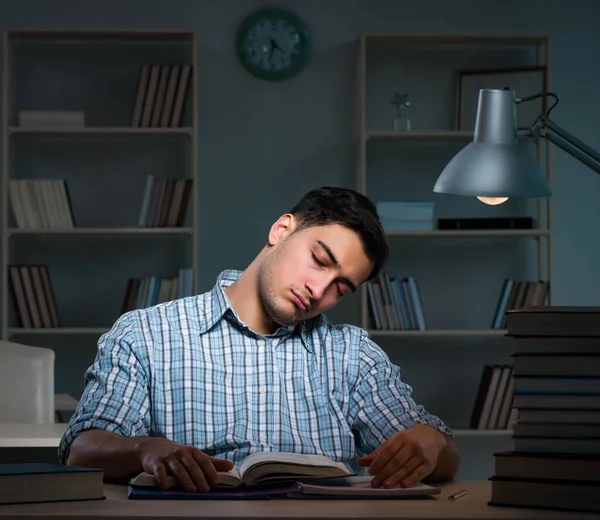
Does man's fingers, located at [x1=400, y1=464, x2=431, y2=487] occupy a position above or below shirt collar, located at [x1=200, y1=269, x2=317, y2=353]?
below

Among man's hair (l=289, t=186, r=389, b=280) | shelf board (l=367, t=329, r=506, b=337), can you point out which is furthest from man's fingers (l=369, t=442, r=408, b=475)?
shelf board (l=367, t=329, r=506, b=337)

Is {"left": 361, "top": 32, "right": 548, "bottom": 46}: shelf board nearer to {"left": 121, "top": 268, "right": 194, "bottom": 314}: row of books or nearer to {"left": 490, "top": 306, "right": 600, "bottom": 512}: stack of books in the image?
{"left": 121, "top": 268, "right": 194, "bottom": 314}: row of books

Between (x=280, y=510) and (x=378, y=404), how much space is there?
775 mm

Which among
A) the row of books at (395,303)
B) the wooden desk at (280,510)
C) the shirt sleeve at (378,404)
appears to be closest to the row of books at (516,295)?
the row of books at (395,303)

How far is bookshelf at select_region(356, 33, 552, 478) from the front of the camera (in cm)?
454

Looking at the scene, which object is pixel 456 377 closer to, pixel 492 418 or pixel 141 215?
pixel 492 418

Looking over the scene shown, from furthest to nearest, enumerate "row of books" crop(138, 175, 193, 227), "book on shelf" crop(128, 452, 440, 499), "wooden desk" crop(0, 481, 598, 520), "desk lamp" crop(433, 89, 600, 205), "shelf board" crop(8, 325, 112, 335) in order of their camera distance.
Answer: "row of books" crop(138, 175, 193, 227) < "shelf board" crop(8, 325, 112, 335) < "desk lamp" crop(433, 89, 600, 205) < "book on shelf" crop(128, 452, 440, 499) < "wooden desk" crop(0, 481, 598, 520)

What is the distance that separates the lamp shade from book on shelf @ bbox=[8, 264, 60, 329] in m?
2.55

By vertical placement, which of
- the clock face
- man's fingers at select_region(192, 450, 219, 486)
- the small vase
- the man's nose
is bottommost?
man's fingers at select_region(192, 450, 219, 486)

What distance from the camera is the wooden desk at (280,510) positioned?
3.89ft

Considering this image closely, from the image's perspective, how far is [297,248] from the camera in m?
2.02

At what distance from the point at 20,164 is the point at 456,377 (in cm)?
206

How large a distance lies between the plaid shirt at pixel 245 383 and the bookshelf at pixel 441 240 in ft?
8.16

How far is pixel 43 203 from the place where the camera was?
423 cm
